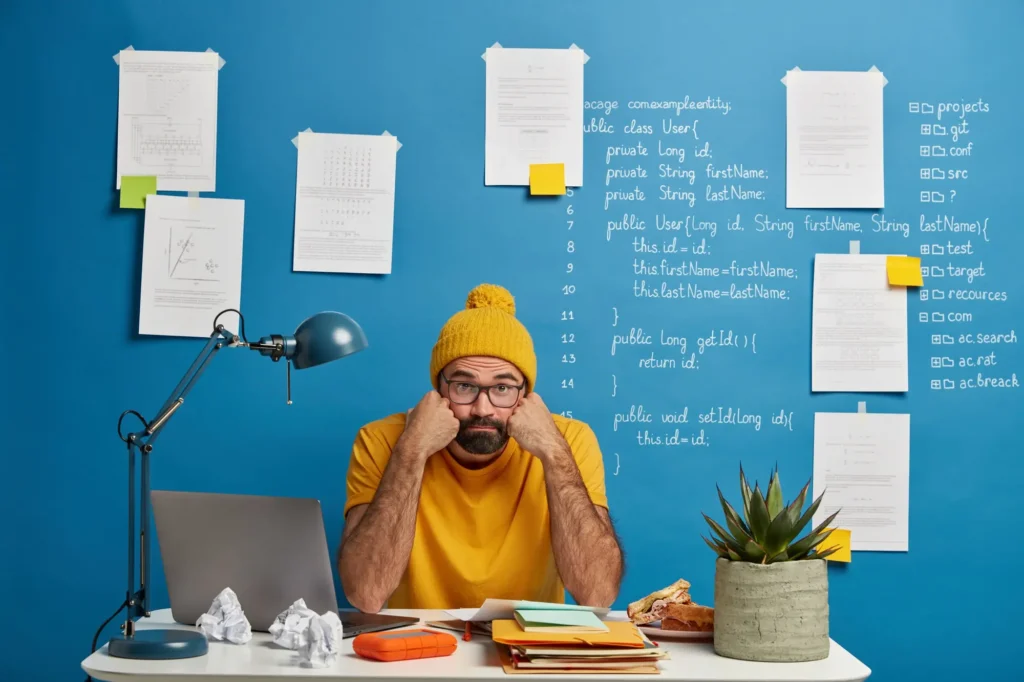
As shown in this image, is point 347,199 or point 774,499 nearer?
point 774,499

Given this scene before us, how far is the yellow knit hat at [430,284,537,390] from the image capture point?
229 centimetres

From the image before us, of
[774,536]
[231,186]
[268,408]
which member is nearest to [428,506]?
[268,408]

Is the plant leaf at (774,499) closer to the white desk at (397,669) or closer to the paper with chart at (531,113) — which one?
the white desk at (397,669)

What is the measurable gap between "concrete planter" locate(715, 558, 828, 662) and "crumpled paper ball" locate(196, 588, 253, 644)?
2.60 ft

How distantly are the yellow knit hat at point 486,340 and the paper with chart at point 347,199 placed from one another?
0.57 m

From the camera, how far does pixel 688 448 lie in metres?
2.85

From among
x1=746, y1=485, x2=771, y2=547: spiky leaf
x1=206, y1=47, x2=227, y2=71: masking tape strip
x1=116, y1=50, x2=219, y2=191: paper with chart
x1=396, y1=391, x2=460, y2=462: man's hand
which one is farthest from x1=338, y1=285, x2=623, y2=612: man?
x1=206, y1=47, x2=227, y2=71: masking tape strip

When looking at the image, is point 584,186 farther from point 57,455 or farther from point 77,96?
point 57,455

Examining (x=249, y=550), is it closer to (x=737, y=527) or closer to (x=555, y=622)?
(x=555, y=622)

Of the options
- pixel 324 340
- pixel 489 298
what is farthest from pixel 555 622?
pixel 489 298

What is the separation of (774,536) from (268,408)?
65.7 inches

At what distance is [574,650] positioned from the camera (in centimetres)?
154

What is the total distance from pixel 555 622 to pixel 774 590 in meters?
0.35

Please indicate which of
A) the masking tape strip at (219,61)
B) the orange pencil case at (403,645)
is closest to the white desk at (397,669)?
the orange pencil case at (403,645)
